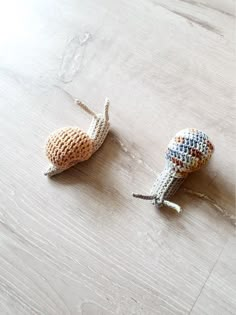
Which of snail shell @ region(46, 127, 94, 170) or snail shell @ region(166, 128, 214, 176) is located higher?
snail shell @ region(166, 128, 214, 176)

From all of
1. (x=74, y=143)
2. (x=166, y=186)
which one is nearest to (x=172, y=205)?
(x=166, y=186)

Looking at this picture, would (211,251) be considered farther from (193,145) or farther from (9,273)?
(9,273)

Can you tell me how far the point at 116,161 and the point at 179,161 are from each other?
117 millimetres

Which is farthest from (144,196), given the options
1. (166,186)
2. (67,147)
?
(67,147)

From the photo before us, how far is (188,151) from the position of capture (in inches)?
26.3

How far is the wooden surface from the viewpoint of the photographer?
2.20 ft

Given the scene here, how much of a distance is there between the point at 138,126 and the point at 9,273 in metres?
0.32

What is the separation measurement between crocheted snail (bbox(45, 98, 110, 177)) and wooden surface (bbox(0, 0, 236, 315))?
0.02 meters

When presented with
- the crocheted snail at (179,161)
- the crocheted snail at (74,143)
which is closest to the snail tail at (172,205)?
the crocheted snail at (179,161)

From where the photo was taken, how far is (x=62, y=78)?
31.5 inches

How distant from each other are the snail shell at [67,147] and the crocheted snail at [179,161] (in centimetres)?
11

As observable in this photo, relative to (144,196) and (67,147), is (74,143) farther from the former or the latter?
(144,196)

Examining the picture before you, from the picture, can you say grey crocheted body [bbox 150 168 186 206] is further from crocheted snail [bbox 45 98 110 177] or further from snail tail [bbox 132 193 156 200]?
crocheted snail [bbox 45 98 110 177]

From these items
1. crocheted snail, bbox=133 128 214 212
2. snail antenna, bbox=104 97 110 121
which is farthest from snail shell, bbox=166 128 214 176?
snail antenna, bbox=104 97 110 121
